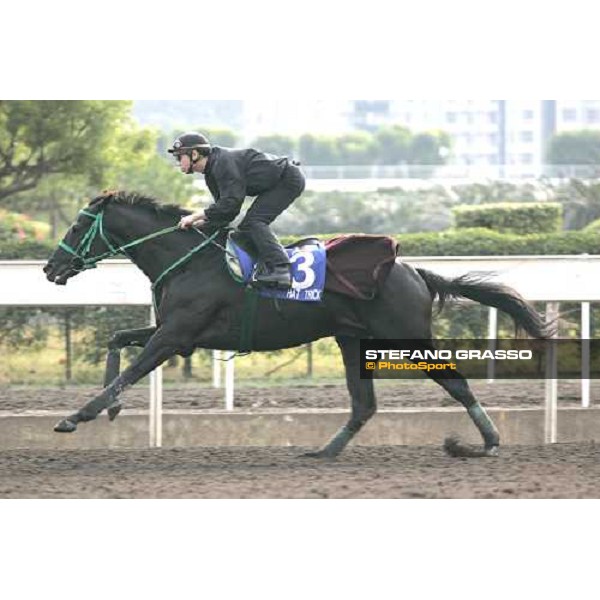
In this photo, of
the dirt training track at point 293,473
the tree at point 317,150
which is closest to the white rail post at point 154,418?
Result: the dirt training track at point 293,473

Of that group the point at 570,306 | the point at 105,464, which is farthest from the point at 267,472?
the point at 570,306

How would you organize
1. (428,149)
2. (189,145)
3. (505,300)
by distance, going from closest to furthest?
(189,145)
(505,300)
(428,149)

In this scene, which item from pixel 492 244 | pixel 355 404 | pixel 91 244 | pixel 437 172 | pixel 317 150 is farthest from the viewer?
pixel 317 150

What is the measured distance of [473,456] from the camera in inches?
325

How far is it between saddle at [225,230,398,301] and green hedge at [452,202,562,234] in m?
6.88

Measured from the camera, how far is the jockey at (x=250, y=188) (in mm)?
7785

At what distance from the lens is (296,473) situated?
7.66m

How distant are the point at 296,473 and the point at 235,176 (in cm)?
164

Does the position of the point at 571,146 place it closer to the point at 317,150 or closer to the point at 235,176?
the point at 317,150

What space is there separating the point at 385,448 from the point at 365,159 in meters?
36.7

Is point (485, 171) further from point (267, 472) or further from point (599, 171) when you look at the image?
point (267, 472)

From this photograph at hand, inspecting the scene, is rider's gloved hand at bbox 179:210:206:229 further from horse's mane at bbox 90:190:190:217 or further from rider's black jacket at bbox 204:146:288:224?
horse's mane at bbox 90:190:190:217

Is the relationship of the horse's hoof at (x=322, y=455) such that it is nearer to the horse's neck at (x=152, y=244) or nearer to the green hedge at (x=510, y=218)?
the horse's neck at (x=152, y=244)

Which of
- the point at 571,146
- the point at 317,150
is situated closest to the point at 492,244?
the point at 571,146
